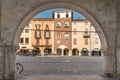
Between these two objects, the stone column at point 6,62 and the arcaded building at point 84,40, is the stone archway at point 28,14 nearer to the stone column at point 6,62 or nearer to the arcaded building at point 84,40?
the stone column at point 6,62

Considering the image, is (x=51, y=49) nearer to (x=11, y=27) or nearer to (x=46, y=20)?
(x=46, y=20)

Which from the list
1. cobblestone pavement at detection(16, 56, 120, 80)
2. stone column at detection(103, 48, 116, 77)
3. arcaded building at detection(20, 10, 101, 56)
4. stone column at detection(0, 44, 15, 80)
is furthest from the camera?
arcaded building at detection(20, 10, 101, 56)

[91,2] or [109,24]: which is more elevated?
[91,2]

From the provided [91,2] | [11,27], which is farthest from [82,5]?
[11,27]

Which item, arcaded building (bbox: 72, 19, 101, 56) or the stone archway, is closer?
the stone archway

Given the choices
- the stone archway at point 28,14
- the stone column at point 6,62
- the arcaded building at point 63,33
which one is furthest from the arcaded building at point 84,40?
the stone column at point 6,62

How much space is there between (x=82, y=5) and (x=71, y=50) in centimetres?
5862

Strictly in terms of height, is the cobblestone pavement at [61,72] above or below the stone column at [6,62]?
below

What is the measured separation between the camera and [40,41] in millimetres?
74000

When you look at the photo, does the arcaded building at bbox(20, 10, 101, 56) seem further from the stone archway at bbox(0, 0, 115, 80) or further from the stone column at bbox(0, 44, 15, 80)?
the stone column at bbox(0, 44, 15, 80)

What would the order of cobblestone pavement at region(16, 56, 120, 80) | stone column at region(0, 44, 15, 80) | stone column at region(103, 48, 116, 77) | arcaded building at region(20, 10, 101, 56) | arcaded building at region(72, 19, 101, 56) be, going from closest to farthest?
stone column at region(0, 44, 15, 80) < stone column at region(103, 48, 116, 77) < cobblestone pavement at region(16, 56, 120, 80) < arcaded building at region(72, 19, 101, 56) < arcaded building at region(20, 10, 101, 56)

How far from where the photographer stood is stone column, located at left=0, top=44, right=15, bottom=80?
13.3 m

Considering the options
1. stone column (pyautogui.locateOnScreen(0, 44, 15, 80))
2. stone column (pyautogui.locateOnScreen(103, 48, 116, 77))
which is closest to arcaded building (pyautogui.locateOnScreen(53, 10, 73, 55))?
stone column (pyautogui.locateOnScreen(103, 48, 116, 77))

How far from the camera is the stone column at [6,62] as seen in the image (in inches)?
525
